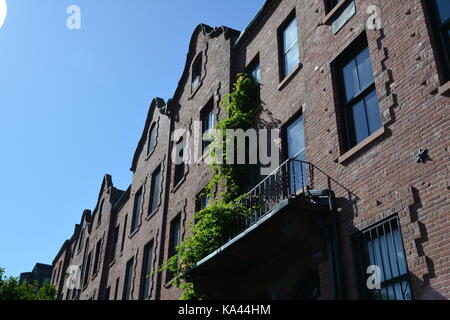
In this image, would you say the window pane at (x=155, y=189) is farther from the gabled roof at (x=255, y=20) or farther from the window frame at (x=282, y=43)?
the window frame at (x=282, y=43)

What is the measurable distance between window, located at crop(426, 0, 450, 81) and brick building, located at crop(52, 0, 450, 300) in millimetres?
22

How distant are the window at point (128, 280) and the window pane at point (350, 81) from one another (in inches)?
586

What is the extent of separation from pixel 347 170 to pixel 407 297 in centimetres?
298

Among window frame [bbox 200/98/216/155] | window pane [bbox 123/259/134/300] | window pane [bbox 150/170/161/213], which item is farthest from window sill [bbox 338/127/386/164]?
window pane [bbox 123/259/134/300]

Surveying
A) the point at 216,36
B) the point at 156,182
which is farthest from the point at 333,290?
the point at 156,182

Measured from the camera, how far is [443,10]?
9828mm

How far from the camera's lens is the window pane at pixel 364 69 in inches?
448

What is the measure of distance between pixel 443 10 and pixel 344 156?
3.30 meters

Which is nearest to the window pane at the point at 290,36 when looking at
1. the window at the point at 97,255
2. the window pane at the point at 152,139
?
the window pane at the point at 152,139

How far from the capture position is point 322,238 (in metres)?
10.8

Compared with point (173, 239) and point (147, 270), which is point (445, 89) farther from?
point (147, 270)

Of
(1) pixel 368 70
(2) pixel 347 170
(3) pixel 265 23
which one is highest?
(3) pixel 265 23

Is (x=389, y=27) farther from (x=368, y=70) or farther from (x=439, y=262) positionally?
(x=439, y=262)

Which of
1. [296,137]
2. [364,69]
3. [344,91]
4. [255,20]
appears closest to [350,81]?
[344,91]
